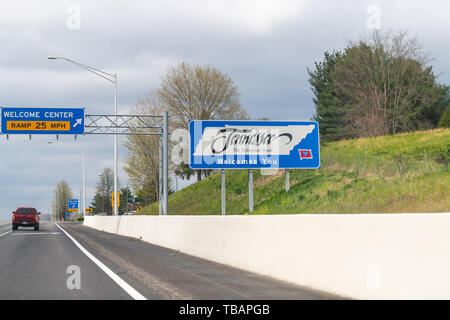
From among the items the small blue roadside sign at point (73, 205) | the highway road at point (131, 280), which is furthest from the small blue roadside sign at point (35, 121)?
the small blue roadside sign at point (73, 205)

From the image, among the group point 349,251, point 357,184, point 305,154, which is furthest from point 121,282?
point 305,154

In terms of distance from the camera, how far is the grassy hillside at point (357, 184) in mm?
28625

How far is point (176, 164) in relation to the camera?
69812 millimetres

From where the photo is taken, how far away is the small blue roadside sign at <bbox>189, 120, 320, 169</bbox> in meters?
38.9

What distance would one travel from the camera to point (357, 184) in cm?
3666

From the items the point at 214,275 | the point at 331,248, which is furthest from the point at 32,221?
the point at 331,248

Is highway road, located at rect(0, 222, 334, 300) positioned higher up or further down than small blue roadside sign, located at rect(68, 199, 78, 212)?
further down

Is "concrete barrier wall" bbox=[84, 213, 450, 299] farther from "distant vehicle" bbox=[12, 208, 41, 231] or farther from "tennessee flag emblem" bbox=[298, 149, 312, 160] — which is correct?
"distant vehicle" bbox=[12, 208, 41, 231]

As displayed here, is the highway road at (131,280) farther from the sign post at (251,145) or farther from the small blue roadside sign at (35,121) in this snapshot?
the sign post at (251,145)

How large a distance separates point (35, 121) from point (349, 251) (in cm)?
3097

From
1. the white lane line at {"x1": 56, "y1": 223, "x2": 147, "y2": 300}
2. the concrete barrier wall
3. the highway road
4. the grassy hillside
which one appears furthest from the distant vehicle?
the concrete barrier wall

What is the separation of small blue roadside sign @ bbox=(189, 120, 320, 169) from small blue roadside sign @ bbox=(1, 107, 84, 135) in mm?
6909

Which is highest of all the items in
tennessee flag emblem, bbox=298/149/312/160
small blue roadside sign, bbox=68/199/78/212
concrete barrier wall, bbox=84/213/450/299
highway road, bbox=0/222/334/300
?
tennessee flag emblem, bbox=298/149/312/160

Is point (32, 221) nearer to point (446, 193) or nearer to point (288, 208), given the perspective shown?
point (288, 208)
